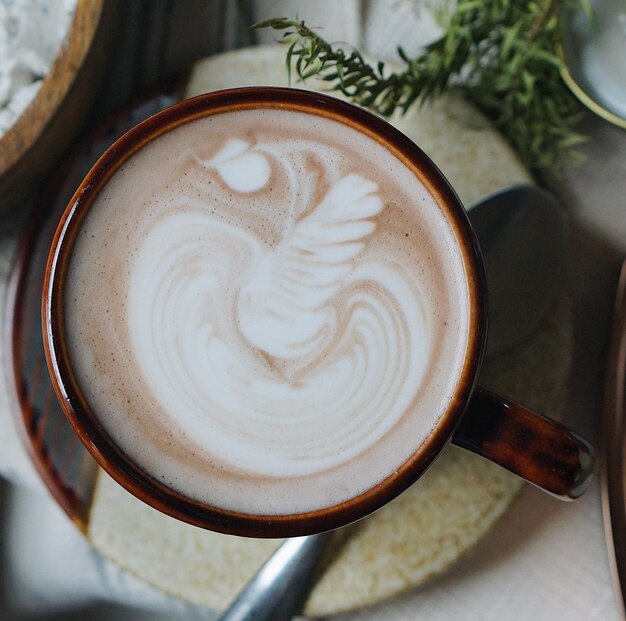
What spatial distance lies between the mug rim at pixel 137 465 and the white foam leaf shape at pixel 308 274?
4cm

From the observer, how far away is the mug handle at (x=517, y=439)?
0.48 metres

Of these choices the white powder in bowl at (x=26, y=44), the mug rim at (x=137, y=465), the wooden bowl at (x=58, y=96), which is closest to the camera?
the mug rim at (x=137, y=465)

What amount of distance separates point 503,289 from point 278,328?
9.2 inches

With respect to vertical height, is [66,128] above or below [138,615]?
above

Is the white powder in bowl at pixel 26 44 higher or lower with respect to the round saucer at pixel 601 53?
higher

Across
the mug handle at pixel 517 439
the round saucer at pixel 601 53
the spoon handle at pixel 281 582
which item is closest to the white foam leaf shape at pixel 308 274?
the mug handle at pixel 517 439

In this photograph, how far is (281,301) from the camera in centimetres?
50

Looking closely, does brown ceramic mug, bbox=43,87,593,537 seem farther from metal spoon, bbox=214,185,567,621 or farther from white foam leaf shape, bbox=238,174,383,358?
metal spoon, bbox=214,185,567,621

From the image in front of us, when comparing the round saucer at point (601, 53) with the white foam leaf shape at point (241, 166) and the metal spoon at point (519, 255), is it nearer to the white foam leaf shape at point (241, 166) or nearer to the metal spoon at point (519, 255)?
the metal spoon at point (519, 255)

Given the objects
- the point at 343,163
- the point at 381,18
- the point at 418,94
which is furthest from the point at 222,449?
the point at 381,18

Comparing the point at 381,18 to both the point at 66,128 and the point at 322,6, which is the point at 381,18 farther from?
the point at 66,128

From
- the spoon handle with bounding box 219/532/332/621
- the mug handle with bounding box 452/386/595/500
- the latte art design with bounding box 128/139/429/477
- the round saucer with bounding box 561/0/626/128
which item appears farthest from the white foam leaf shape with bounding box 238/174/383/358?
the round saucer with bounding box 561/0/626/128

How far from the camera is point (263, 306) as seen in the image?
1.65ft

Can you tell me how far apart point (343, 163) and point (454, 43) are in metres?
0.20
